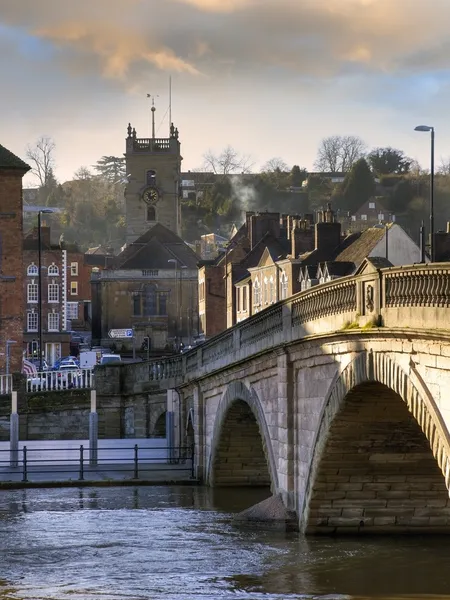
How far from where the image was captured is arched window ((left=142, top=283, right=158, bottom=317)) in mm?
125125

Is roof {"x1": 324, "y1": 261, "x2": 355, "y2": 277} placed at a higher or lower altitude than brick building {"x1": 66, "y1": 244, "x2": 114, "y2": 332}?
lower

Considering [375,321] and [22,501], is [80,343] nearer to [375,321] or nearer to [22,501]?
[22,501]

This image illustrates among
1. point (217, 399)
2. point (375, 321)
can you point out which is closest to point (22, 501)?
point (217, 399)

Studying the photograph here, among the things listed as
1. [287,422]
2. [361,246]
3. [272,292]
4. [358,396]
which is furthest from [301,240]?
[358,396]

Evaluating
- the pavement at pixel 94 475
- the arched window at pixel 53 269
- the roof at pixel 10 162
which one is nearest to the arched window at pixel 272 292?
the roof at pixel 10 162

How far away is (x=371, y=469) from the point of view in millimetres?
26188

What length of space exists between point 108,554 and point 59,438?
31257 millimetres

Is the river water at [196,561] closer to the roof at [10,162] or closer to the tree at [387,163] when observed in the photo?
the roof at [10,162]

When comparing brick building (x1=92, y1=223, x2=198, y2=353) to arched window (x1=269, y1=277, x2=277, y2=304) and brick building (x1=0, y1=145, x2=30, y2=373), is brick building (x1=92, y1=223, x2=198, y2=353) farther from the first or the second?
brick building (x1=0, y1=145, x2=30, y2=373)

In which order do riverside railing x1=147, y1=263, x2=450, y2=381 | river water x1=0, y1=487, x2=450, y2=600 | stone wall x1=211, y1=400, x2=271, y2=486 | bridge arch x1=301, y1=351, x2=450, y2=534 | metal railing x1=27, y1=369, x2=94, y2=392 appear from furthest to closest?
metal railing x1=27, y1=369, x2=94, y2=392
stone wall x1=211, y1=400, x2=271, y2=486
bridge arch x1=301, y1=351, x2=450, y2=534
river water x1=0, y1=487, x2=450, y2=600
riverside railing x1=147, y1=263, x2=450, y2=381

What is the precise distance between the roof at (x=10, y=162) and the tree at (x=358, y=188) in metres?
102

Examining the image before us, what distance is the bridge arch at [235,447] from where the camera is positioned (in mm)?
37500

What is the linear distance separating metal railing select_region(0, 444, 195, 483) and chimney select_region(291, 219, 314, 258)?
31118mm

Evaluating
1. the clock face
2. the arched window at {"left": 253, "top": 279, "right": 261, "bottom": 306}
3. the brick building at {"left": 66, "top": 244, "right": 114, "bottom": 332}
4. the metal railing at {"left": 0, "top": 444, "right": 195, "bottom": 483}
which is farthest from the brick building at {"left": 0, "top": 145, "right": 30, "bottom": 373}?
the clock face
